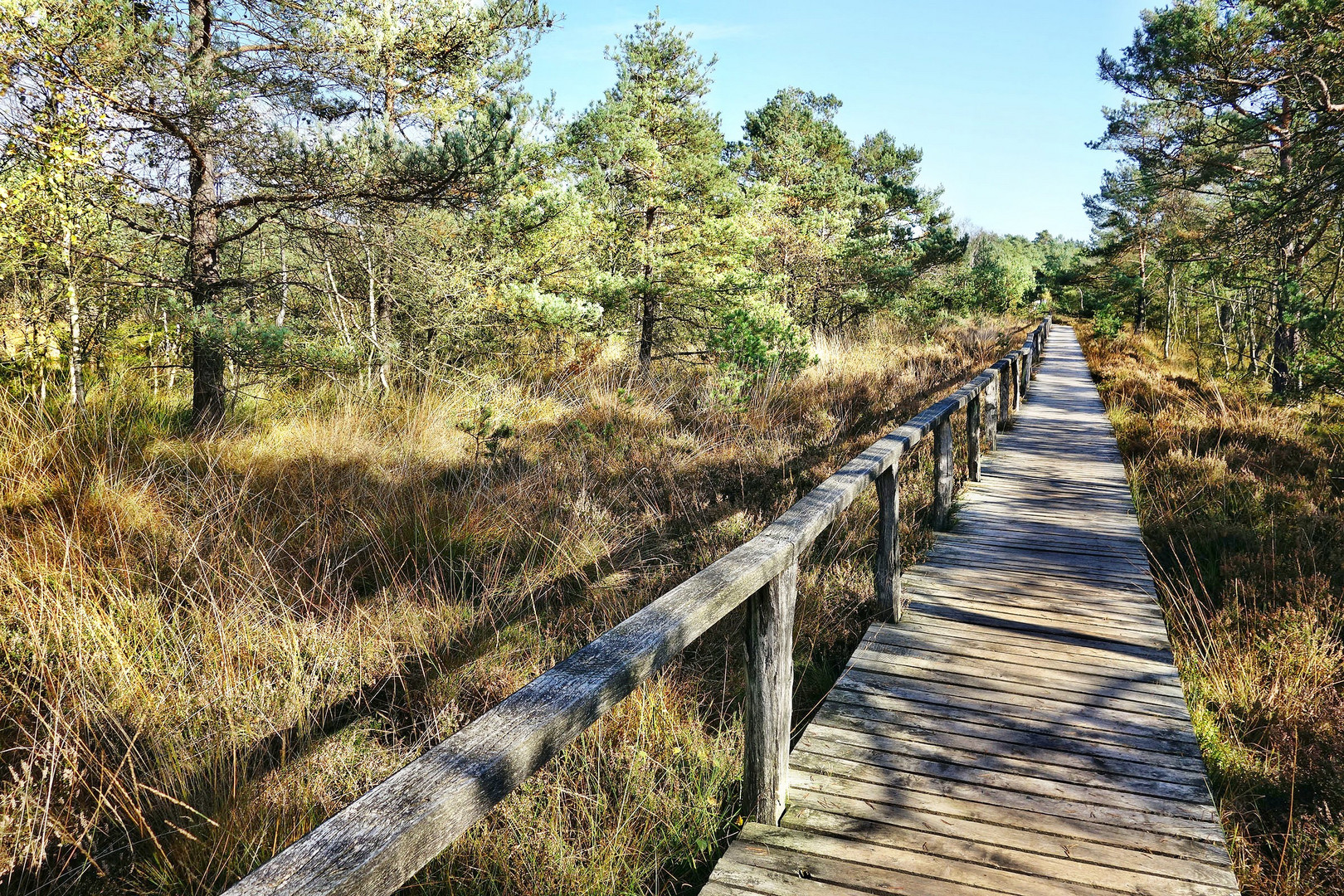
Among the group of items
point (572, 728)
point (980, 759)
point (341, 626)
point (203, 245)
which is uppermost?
point (203, 245)

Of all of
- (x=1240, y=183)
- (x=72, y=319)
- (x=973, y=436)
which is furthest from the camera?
(x=1240, y=183)

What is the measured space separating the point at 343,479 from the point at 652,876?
400cm

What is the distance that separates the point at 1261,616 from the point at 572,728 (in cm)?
414

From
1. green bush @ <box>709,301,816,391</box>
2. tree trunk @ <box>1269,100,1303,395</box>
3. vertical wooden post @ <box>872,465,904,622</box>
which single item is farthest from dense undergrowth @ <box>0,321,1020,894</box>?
tree trunk @ <box>1269,100,1303,395</box>

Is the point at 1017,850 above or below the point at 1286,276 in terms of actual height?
below

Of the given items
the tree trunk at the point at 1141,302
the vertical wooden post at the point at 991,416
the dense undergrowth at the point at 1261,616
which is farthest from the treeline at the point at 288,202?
the tree trunk at the point at 1141,302

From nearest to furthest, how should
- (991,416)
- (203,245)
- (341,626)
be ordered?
(341,626), (203,245), (991,416)

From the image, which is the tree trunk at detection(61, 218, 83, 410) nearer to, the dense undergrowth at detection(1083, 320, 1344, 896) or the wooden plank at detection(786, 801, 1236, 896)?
the wooden plank at detection(786, 801, 1236, 896)

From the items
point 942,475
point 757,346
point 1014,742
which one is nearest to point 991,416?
point 757,346

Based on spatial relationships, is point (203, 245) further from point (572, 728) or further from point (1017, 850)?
point (1017, 850)

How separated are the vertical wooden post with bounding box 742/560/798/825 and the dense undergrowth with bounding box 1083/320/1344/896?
144 cm

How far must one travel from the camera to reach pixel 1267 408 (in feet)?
33.2

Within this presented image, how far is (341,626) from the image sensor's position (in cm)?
327

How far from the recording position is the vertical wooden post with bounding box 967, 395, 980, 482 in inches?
263
